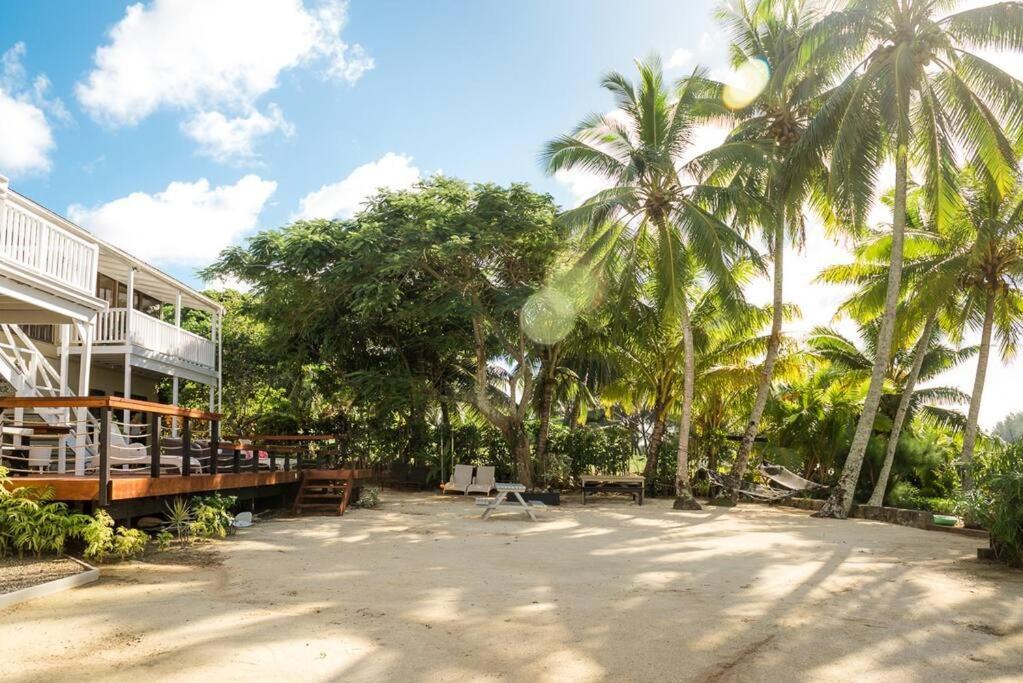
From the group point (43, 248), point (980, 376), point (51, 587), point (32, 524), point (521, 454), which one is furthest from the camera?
point (521, 454)

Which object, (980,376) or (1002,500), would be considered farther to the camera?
(980,376)

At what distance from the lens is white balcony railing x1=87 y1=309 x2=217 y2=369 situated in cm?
1506

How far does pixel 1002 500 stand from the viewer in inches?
315

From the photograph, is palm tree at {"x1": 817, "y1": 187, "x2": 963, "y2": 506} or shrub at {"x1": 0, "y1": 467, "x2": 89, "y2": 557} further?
palm tree at {"x1": 817, "y1": 187, "x2": 963, "y2": 506}

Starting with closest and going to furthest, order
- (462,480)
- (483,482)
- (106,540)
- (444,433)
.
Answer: (106,540), (462,480), (483,482), (444,433)

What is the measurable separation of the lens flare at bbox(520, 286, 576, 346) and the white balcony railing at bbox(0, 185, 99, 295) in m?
9.59

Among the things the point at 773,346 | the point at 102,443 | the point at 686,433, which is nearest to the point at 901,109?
the point at 773,346

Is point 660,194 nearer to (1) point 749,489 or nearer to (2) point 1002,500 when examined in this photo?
(1) point 749,489

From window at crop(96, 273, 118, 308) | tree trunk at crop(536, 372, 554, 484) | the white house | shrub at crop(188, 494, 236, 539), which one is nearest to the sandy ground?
shrub at crop(188, 494, 236, 539)

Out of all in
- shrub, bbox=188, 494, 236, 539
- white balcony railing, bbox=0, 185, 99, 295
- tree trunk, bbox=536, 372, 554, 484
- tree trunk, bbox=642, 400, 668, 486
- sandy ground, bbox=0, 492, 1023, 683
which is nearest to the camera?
sandy ground, bbox=0, 492, 1023, 683

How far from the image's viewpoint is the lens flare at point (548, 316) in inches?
721

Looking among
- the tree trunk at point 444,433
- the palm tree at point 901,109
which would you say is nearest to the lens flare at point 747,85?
the palm tree at point 901,109

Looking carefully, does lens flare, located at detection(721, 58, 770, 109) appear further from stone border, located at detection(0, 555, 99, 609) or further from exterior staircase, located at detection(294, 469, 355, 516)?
stone border, located at detection(0, 555, 99, 609)

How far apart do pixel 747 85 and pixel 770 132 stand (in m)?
1.22
